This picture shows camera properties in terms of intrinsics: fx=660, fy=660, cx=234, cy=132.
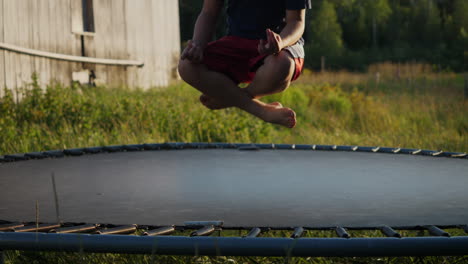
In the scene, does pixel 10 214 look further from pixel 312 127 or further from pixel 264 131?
pixel 312 127

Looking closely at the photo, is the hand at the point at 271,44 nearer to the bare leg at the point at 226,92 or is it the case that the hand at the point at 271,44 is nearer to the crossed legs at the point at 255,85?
the crossed legs at the point at 255,85

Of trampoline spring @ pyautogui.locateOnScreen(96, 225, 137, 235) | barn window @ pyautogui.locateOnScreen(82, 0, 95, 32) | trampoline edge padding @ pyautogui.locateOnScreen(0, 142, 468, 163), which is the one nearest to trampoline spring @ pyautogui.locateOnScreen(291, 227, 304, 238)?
trampoline spring @ pyautogui.locateOnScreen(96, 225, 137, 235)

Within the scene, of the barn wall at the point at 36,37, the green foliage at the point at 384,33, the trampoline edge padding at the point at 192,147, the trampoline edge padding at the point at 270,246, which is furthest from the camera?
the green foliage at the point at 384,33

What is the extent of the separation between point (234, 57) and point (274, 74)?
0.19 m

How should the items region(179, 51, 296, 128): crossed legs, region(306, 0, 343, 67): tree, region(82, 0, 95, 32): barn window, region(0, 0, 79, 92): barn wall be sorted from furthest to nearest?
region(306, 0, 343, 67): tree, region(82, 0, 95, 32): barn window, region(0, 0, 79, 92): barn wall, region(179, 51, 296, 128): crossed legs

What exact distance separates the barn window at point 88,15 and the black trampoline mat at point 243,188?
10.9 ft

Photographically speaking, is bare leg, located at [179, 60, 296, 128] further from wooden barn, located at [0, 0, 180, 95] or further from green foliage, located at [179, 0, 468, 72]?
green foliage, located at [179, 0, 468, 72]

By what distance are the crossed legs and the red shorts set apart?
3 cm

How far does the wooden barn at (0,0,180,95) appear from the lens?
5.50m

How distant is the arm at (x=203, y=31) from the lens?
7.70 ft

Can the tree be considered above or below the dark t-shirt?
above

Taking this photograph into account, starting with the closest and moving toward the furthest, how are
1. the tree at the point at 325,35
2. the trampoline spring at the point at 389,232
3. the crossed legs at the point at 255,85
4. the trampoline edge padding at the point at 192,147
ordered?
the trampoline spring at the point at 389,232, the crossed legs at the point at 255,85, the trampoline edge padding at the point at 192,147, the tree at the point at 325,35

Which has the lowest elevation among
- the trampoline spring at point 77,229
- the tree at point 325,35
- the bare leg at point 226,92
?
the trampoline spring at point 77,229

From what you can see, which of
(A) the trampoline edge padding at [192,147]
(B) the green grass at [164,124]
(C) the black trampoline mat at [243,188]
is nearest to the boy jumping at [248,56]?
(C) the black trampoline mat at [243,188]
